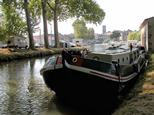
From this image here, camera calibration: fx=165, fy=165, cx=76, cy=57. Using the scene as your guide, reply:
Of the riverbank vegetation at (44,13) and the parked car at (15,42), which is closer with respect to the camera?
the riverbank vegetation at (44,13)

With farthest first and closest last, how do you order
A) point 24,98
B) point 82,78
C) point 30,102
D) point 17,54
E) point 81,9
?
1. point 81,9
2. point 17,54
3. point 24,98
4. point 30,102
5. point 82,78

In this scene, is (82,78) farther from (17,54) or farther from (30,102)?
(17,54)

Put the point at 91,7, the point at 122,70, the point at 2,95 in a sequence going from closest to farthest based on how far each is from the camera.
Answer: the point at 122,70 → the point at 2,95 → the point at 91,7

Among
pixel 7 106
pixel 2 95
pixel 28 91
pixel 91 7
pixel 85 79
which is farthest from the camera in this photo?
pixel 91 7

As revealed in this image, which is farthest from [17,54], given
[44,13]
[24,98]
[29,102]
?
[29,102]

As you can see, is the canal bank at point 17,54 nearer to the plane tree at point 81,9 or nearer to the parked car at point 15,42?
the parked car at point 15,42

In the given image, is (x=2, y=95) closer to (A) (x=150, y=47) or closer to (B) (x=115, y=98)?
(B) (x=115, y=98)

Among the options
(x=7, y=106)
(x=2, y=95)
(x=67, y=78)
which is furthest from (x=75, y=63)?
(x=2, y=95)

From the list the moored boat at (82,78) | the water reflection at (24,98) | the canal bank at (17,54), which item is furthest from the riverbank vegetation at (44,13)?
the moored boat at (82,78)

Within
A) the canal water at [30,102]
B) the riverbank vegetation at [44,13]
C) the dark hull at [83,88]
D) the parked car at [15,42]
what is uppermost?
the riverbank vegetation at [44,13]

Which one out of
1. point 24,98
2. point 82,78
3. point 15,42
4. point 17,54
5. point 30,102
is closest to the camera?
point 82,78

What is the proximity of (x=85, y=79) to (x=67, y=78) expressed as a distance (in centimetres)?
64

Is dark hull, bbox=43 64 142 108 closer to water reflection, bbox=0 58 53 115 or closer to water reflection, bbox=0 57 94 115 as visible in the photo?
water reflection, bbox=0 57 94 115

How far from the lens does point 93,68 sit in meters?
5.66
